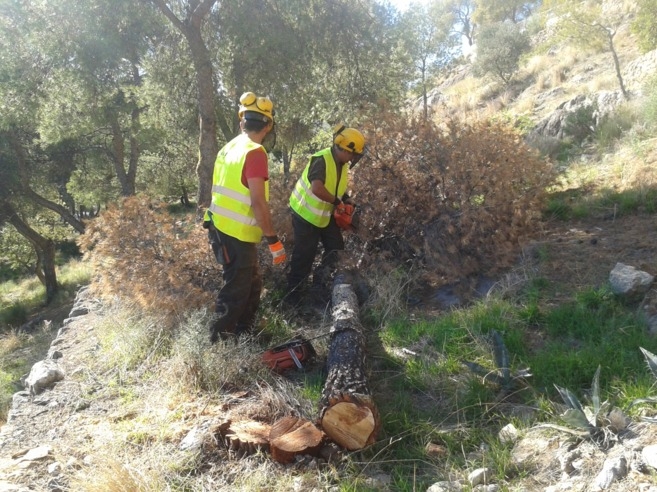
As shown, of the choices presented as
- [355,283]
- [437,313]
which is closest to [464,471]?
[437,313]

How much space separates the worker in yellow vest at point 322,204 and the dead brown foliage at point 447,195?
427 millimetres

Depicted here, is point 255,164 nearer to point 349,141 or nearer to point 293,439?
point 349,141

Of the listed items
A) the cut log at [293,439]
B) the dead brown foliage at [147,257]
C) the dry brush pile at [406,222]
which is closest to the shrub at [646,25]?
the dry brush pile at [406,222]

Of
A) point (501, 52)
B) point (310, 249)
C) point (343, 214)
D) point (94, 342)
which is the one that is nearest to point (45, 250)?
point (94, 342)

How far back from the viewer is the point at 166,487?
8.41 ft

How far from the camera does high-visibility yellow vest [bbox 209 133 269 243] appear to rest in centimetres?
389

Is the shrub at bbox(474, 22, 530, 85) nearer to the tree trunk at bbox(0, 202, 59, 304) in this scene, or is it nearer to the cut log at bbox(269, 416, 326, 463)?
the tree trunk at bbox(0, 202, 59, 304)

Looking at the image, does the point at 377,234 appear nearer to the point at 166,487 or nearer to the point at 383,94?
the point at 166,487

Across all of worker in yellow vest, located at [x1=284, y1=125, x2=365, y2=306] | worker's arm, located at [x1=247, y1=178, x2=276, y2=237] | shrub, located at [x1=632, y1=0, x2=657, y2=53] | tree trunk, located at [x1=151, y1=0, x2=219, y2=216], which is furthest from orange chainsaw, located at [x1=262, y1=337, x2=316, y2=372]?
shrub, located at [x1=632, y1=0, x2=657, y2=53]

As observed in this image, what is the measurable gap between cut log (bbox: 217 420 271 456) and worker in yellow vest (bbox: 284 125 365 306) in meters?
2.10

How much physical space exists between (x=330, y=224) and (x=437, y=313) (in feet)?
4.70

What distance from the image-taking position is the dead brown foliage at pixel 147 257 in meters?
4.92

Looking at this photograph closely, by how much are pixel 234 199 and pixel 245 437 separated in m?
1.82

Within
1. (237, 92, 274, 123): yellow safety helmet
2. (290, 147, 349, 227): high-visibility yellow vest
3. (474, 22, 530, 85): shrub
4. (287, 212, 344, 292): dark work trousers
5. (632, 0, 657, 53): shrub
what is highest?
(474, 22, 530, 85): shrub
